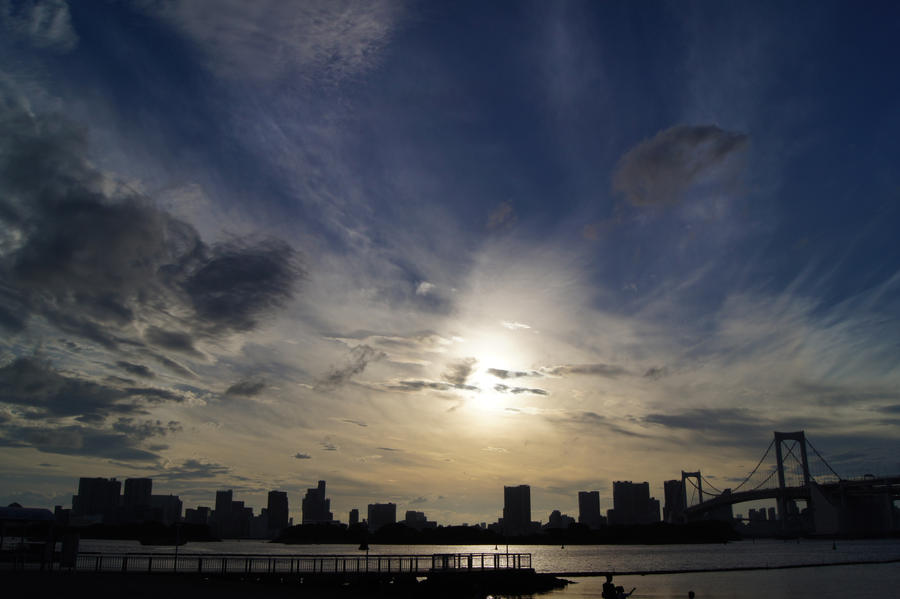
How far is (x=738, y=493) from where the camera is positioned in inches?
7367

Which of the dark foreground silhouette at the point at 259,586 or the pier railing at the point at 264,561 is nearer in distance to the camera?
the dark foreground silhouette at the point at 259,586

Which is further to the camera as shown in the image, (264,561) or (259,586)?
(264,561)

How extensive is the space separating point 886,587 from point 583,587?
27677mm

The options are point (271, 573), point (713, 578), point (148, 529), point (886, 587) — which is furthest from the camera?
point (148, 529)

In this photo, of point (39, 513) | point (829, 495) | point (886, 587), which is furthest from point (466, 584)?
point (829, 495)

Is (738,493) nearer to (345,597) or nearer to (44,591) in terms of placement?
(345,597)

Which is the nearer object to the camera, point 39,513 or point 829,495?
point 39,513

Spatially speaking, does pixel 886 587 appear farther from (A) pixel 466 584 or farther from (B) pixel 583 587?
(A) pixel 466 584

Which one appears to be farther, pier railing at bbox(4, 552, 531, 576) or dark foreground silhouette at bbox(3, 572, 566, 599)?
pier railing at bbox(4, 552, 531, 576)

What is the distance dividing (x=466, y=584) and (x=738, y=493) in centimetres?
16221

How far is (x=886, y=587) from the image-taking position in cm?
5931

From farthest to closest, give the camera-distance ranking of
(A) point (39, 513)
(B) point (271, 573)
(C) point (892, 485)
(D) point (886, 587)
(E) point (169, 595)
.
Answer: (C) point (892, 485) < (D) point (886, 587) < (B) point (271, 573) < (A) point (39, 513) < (E) point (169, 595)

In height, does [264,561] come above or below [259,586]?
below

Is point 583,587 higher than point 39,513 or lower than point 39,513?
lower
